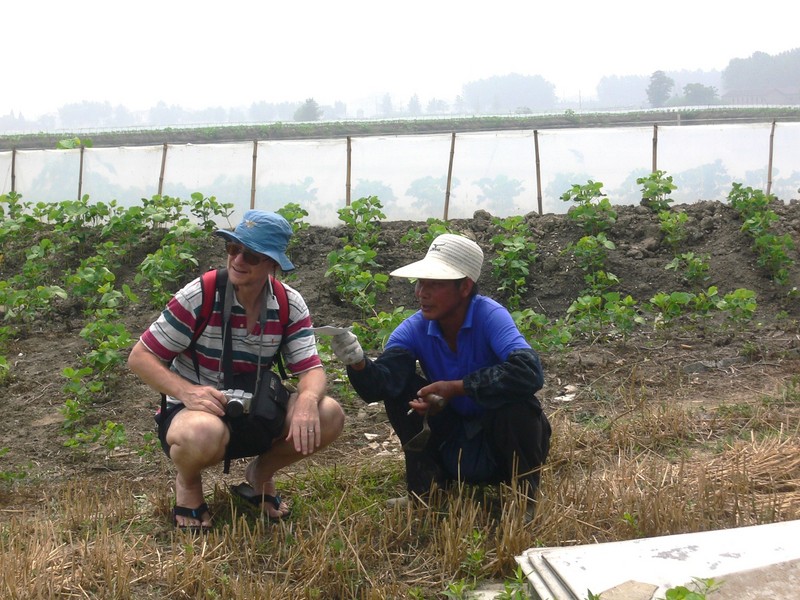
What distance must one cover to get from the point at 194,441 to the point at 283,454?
428mm

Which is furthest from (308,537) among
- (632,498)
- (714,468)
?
(714,468)

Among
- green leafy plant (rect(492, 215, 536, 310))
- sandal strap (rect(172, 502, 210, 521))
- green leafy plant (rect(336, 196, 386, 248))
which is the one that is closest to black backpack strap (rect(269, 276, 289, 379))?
sandal strap (rect(172, 502, 210, 521))

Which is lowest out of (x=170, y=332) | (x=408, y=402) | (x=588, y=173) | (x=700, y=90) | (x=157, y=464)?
(x=157, y=464)

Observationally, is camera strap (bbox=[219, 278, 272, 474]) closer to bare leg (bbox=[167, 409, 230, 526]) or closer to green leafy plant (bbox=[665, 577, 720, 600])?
bare leg (bbox=[167, 409, 230, 526])

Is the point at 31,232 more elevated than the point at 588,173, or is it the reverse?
the point at 588,173

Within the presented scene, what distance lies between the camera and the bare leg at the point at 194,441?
3.51m

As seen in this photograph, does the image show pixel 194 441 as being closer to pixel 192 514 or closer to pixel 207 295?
pixel 192 514

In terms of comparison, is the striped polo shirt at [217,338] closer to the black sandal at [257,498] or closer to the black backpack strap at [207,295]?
the black backpack strap at [207,295]

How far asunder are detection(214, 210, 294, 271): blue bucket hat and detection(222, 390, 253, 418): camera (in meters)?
0.51

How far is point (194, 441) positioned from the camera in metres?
3.51

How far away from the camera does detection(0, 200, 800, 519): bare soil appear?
502 cm

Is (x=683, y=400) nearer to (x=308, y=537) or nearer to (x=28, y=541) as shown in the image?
(x=308, y=537)

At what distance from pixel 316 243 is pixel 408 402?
20.1 feet

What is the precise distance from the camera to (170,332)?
11.8 feet
